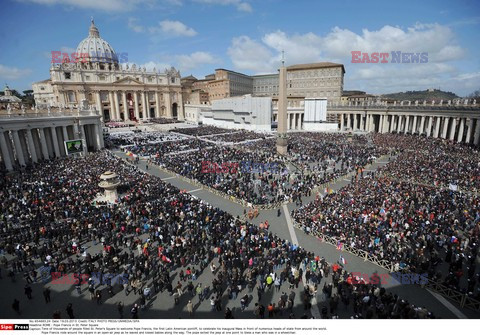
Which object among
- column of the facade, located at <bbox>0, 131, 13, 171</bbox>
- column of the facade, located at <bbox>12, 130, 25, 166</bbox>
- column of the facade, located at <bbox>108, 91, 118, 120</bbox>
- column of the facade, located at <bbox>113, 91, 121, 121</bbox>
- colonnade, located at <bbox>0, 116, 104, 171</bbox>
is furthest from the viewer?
column of the facade, located at <bbox>113, 91, 121, 121</bbox>

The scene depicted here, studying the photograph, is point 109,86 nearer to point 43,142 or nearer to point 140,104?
point 140,104

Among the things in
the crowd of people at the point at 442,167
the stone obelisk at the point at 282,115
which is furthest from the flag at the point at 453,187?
the stone obelisk at the point at 282,115

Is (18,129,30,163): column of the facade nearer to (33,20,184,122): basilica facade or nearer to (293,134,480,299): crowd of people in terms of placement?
(293,134,480,299): crowd of people

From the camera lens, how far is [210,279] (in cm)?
1182

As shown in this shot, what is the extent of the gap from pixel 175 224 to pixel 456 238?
1511 cm

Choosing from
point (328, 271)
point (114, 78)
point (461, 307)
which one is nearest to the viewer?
point (461, 307)

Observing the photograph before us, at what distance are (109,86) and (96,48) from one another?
24.3m

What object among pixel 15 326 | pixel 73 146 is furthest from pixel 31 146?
pixel 15 326

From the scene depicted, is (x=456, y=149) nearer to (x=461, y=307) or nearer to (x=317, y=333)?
(x=461, y=307)

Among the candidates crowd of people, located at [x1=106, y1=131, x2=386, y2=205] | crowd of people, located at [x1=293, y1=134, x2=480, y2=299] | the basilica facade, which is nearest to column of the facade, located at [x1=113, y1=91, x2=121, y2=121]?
the basilica facade

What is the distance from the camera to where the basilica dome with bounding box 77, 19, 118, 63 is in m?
94.2

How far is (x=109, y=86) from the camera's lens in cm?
8281

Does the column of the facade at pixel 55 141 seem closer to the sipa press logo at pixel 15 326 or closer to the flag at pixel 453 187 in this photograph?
the sipa press logo at pixel 15 326

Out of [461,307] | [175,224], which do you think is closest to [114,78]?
[175,224]
